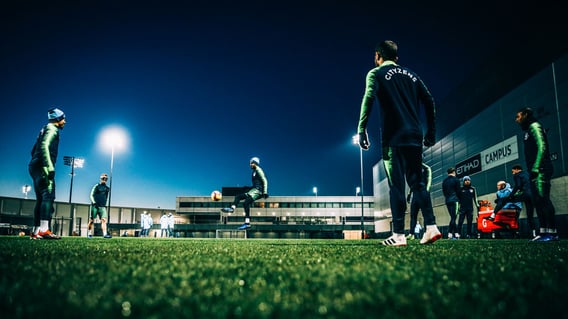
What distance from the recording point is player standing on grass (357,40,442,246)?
15.3ft

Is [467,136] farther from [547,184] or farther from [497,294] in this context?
[497,294]

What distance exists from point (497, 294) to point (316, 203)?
286ft

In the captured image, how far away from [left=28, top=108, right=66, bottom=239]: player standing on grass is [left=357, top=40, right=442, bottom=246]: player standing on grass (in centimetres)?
629

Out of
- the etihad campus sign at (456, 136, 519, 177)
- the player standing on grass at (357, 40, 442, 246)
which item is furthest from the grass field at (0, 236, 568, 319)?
the etihad campus sign at (456, 136, 519, 177)

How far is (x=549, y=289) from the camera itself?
4.69 ft

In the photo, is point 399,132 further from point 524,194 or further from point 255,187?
point 255,187

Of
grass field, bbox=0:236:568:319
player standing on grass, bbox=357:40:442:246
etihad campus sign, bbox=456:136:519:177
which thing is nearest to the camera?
grass field, bbox=0:236:568:319

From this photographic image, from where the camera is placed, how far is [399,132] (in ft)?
15.2

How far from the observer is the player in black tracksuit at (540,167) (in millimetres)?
6543

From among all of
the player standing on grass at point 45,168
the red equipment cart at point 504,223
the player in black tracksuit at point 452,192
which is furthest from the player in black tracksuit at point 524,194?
the player standing on grass at point 45,168

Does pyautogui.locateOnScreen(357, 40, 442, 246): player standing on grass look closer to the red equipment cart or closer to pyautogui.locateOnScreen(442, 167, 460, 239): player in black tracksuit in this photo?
pyautogui.locateOnScreen(442, 167, 460, 239): player in black tracksuit

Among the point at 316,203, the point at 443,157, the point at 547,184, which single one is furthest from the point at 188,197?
the point at 547,184

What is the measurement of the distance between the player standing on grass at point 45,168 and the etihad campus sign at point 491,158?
22622 millimetres

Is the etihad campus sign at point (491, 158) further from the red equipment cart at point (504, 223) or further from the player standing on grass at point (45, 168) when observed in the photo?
the player standing on grass at point (45, 168)
